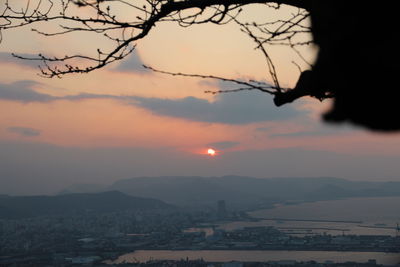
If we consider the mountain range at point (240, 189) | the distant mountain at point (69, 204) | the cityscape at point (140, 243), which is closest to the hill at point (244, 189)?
the mountain range at point (240, 189)

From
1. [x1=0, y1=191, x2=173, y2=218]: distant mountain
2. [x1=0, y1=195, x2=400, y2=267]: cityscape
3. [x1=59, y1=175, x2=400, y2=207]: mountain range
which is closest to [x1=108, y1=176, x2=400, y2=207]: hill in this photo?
[x1=59, y1=175, x2=400, y2=207]: mountain range

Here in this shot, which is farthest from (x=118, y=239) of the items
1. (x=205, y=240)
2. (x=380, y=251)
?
(x=380, y=251)

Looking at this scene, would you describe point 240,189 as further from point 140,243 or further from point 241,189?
point 140,243

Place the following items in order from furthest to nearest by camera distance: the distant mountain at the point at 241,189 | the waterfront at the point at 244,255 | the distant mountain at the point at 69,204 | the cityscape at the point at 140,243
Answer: the distant mountain at the point at 241,189 < the distant mountain at the point at 69,204 < the waterfront at the point at 244,255 < the cityscape at the point at 140,243

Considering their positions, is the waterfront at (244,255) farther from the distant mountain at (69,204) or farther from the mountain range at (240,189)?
the mountain range at (240,189)

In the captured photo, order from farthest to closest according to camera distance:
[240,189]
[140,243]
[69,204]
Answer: [240,189]
[69,204]
[140,243]

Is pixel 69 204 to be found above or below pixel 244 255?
above

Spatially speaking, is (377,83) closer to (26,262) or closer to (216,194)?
(26,262)

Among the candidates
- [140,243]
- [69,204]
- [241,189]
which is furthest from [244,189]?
[140,243]
